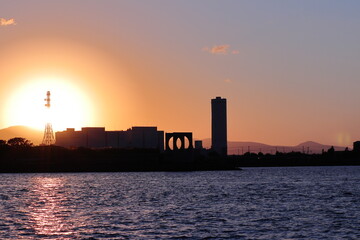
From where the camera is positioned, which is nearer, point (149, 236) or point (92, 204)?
point (149, 236)

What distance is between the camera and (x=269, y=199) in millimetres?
101250

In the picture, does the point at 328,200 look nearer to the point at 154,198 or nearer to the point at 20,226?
the point at 154,198

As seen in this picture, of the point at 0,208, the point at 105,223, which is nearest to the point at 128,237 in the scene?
the point at 105,223

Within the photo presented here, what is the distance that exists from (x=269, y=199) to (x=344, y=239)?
139 feet

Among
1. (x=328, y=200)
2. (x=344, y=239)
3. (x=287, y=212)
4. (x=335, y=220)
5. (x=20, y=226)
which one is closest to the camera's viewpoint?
(x=344, y=239)

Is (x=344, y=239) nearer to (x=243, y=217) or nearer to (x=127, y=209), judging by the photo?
(x=243, y=217)

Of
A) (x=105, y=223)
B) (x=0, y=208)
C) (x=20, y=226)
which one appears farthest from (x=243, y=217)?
(x=0, y=208)

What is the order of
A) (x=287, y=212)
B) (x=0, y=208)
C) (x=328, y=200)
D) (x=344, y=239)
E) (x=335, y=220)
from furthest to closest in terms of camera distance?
(x=328, y=200), (x=0, y=208), (x=287, y=212), (x=335, y=220), (x=344, y=239)

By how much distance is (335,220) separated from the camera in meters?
72.2

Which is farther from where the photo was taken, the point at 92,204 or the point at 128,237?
the point at 92,204

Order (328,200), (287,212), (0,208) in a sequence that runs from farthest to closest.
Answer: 1. (328,200)
2. (0,208)
3. (287,212)

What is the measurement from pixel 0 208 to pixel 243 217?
32.1m

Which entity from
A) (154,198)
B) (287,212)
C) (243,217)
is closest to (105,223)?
(243,217)

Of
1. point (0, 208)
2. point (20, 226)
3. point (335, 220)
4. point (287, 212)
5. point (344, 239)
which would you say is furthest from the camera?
point (0, 208)
